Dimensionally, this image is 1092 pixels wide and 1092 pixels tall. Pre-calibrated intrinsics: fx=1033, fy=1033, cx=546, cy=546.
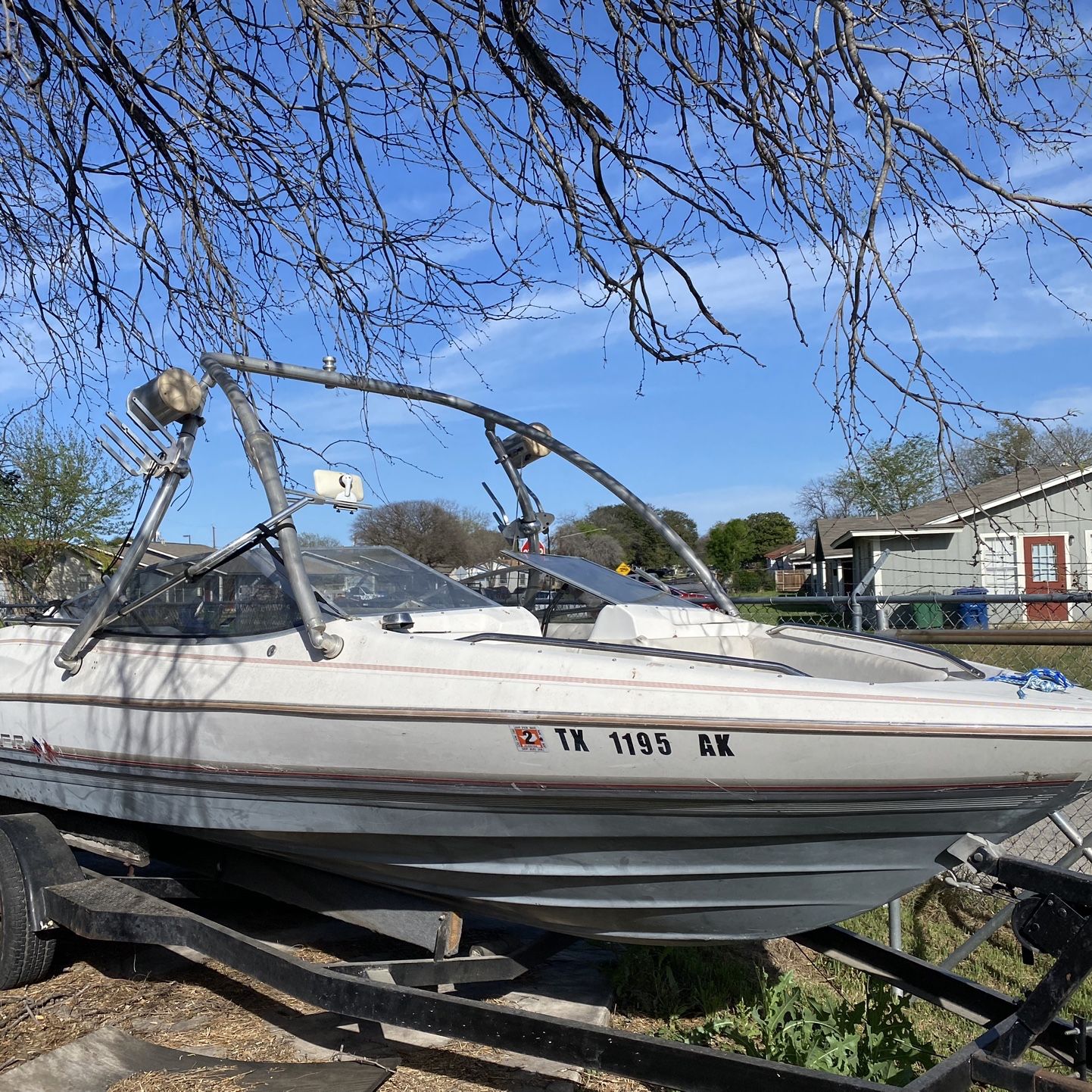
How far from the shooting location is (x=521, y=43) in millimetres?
4457

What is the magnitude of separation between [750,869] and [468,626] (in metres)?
1.72

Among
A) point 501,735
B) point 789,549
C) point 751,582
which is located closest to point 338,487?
point 501,735

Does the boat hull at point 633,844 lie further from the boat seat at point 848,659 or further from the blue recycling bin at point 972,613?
the blue recycling bin at point 972,613

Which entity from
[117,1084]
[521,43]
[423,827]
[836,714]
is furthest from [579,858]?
[521,43]

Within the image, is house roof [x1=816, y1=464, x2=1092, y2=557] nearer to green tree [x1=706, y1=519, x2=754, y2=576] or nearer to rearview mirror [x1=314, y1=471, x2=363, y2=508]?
rearview mirror [x1=314, y1=471, x2=363, y2=508]

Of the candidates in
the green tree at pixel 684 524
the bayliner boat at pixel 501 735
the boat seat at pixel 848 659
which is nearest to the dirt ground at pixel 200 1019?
the bayliner boat at pixel 501 735

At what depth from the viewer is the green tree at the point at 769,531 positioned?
244ft

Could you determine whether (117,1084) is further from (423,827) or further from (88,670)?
(88,670)

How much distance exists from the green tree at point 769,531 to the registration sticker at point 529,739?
70104 mm

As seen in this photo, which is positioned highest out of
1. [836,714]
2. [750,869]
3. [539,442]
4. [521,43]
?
[521,43]

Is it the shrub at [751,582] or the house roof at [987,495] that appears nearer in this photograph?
the house roof at [987,495]

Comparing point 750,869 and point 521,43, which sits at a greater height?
point 521,43

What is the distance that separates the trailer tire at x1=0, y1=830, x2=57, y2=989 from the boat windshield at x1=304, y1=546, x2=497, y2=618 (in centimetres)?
171

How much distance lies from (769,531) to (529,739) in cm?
7484
